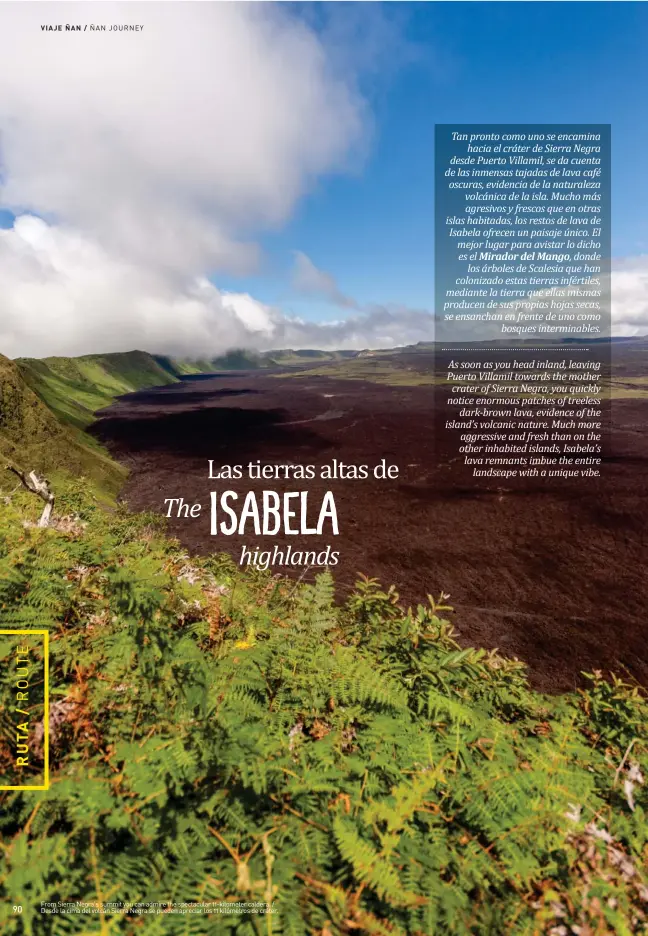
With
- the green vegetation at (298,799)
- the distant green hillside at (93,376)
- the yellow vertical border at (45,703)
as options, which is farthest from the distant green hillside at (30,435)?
the distant green hillside at (93,376)

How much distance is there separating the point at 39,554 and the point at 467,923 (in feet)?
13.2

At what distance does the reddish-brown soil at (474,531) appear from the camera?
17.1 m

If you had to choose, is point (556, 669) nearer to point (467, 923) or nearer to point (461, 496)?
point (467, 923)

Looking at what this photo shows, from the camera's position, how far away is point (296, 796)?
7.33ft

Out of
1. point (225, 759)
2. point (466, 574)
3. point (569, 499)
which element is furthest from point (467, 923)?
point (569, 499)

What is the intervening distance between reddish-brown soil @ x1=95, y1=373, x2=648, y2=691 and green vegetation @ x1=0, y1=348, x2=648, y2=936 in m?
3.00

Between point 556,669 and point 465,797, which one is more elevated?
point 465,797

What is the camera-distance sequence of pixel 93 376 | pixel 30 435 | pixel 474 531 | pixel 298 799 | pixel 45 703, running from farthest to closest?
pixel 93 376, pixel 474 531, pixel 30 435, pixel 45 703, pixel 298 799

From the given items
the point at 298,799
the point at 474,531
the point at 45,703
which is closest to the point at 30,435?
the point at 45,703

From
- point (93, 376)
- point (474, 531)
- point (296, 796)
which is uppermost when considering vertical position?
point (93, 376)

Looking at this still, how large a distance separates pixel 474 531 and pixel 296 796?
2678 cm

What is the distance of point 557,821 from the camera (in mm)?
2252

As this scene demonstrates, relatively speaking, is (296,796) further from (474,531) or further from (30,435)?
(474,531)

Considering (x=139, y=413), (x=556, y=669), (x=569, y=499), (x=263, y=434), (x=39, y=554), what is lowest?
(x=556, y=669)
